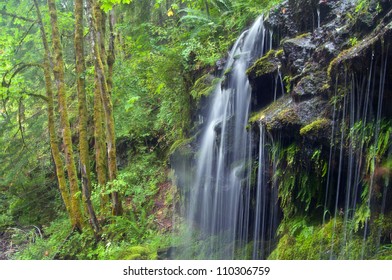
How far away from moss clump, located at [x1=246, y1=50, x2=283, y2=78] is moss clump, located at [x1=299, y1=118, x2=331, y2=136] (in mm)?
1829

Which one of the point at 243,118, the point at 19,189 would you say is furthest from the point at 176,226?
the point at 19,189

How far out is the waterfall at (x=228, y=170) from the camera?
22.5ft

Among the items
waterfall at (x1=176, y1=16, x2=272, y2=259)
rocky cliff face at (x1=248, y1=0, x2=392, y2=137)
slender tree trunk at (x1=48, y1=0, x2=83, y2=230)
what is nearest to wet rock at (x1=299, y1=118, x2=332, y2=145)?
rocky cliff face at (x1=248, y1=0, x2=392, y2=137)

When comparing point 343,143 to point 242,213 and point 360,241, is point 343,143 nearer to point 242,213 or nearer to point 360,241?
A: point 360,241

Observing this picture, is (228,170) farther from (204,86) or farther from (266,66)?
(204,86)

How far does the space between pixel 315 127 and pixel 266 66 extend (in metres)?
2.07

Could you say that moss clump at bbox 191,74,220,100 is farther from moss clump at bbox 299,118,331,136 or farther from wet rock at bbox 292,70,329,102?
moss clump at bbox 299,118,331,136

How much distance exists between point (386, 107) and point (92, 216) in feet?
21.4

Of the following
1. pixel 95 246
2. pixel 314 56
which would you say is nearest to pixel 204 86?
pixel 314 56

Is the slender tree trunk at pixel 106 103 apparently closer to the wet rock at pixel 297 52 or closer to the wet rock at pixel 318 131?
the wet rock at pixel 297 52

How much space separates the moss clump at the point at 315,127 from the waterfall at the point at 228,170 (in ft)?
5.78

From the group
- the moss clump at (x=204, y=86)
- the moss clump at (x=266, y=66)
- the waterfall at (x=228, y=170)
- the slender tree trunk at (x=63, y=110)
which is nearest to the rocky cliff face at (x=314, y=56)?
the moss clump at (x=266, y=66)

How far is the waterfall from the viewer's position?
270 inches
